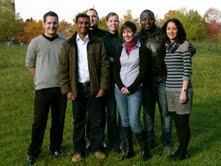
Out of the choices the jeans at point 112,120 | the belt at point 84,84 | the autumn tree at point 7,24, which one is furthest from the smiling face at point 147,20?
the autumn tree at point 7,24

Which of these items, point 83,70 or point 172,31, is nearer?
point 172,31

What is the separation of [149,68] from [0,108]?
5675mm

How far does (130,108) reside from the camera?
600cm

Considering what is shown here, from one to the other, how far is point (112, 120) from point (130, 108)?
59cm

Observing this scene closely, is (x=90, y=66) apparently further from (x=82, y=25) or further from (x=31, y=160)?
(x=31, y=160)

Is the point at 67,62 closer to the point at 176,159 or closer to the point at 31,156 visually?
the point at 31,156

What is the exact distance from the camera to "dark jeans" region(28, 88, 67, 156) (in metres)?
6.12

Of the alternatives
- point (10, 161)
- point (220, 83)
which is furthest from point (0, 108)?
point (220, 83)

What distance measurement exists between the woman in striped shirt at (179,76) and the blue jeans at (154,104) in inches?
10.4

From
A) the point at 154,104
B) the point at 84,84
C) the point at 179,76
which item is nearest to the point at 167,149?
the point at 154,104

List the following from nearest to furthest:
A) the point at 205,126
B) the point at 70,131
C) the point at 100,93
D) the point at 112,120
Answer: the point at 100,93
the point at 112,120
the point at 70,131
the point at 205,126

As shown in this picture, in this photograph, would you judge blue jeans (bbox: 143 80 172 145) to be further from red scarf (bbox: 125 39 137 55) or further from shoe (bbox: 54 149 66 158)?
shoe (bbox: 54 149 66 158)

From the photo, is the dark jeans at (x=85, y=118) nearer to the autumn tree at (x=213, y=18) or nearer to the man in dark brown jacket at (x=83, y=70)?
the man in dark brown jacket at (x=83, y=70)

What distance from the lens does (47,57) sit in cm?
603
